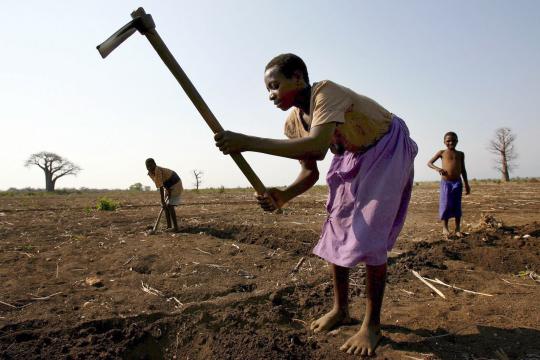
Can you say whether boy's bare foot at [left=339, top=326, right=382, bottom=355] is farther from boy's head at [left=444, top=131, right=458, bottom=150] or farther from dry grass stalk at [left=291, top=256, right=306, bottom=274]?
boy's head at [left=444, top=131, right=458, bottom=150]

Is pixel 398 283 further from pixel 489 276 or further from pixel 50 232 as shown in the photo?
pixel 50 232

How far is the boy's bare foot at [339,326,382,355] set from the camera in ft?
6.85

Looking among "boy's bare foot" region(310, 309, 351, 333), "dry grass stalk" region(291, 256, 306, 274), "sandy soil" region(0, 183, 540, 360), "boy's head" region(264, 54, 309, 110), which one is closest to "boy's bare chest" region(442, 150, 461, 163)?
"sandy soil" region(0, 183, 540, 360)

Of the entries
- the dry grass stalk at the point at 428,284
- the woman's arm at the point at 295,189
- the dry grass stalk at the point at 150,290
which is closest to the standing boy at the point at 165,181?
the dry grass stalk at the point at 150,290

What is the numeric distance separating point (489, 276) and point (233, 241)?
313 cm

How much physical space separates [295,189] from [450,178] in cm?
447

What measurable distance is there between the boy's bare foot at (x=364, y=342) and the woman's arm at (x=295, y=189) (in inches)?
33.0

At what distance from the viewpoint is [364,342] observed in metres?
2.12

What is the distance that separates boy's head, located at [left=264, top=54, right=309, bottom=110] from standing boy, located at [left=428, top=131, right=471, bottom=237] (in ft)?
15.1

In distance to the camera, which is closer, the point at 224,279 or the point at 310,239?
the point at 224,279

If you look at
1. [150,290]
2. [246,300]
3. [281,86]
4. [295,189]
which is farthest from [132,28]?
[150,290]

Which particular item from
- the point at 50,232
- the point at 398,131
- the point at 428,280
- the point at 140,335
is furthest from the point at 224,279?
the point at 50,232

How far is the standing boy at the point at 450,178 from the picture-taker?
231 inches

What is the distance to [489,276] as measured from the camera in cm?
339
